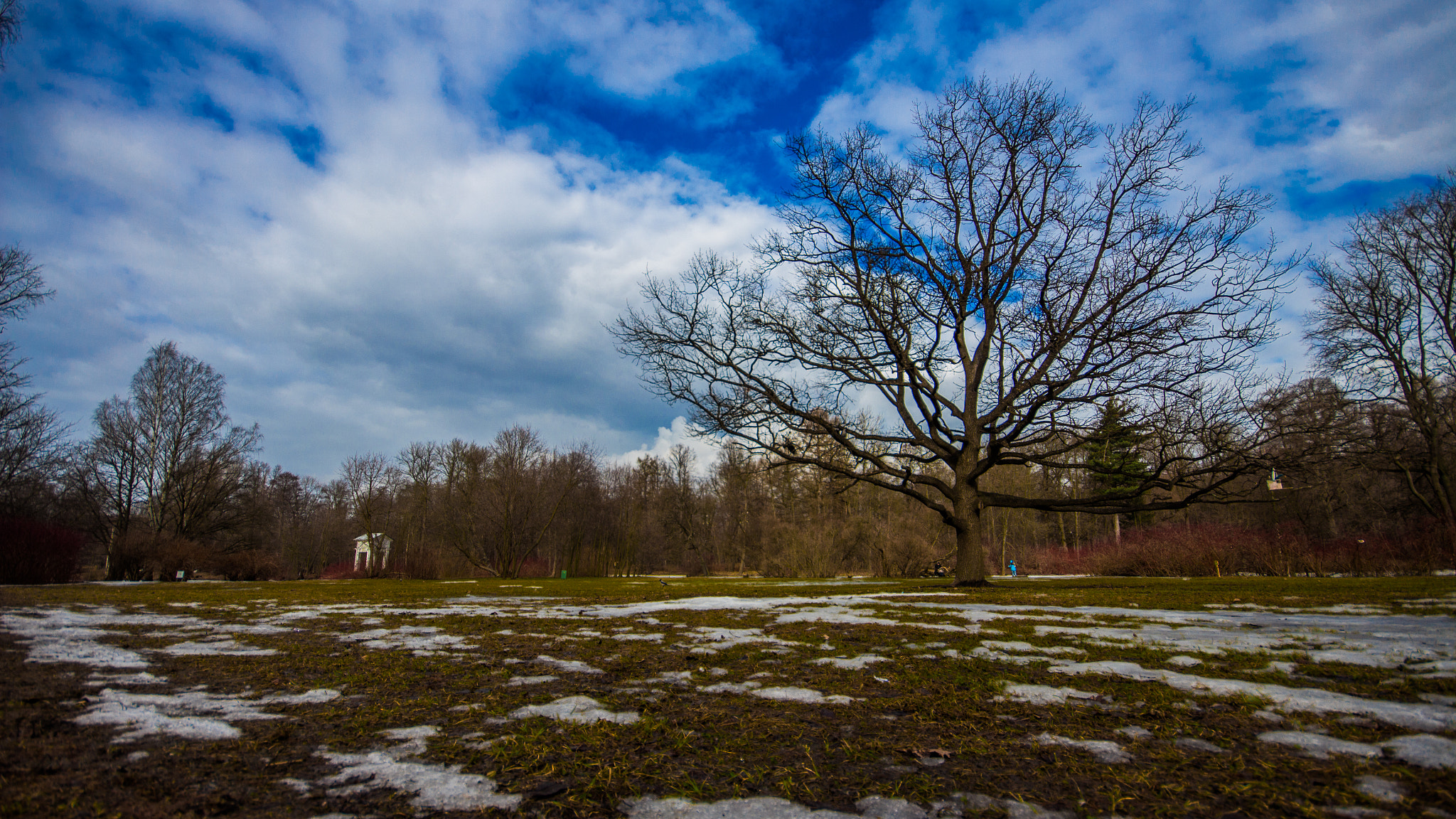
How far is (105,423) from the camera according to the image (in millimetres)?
27281

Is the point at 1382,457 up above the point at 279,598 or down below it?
above

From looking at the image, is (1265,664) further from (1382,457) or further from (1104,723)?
(1382,457)

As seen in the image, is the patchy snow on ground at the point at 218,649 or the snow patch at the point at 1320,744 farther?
the patchy snow on ground at the point at 218,649

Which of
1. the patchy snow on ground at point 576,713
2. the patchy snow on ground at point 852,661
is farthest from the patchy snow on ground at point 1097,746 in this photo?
the patchy snow on ground at point 576,713

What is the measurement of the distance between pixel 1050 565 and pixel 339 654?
31.1m

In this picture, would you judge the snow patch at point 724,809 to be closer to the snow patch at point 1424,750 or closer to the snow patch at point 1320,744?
the snow patch at point 1320,744

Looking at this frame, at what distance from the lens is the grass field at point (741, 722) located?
154cm

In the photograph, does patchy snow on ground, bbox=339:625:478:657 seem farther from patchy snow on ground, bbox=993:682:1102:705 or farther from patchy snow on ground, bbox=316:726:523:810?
patchy snow on ground, bbox=993:682:1102:705

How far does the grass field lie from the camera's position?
1.54 meters

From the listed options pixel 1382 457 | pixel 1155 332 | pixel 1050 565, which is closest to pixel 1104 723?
pixel 1155 332

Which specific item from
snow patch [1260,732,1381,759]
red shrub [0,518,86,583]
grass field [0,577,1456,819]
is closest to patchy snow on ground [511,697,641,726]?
grass field [0,577,1456,819]

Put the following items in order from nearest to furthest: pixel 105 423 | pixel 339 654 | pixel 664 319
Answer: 1. pixel 339 654
2. pixel 664 319
3. pixel 105 423

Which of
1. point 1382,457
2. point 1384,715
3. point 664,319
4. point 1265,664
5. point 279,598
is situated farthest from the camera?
point 1382,457

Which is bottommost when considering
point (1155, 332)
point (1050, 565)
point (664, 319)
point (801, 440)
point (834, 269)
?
point (1050, 565)
